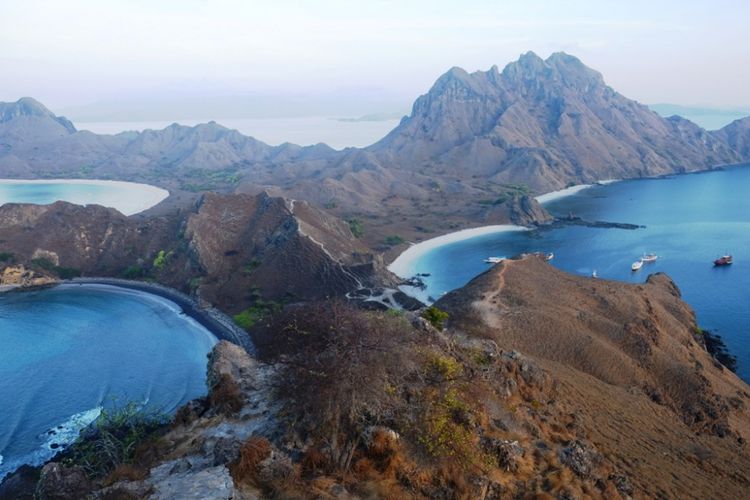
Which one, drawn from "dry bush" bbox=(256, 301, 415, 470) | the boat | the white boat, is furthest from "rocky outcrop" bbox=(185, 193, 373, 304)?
the boat

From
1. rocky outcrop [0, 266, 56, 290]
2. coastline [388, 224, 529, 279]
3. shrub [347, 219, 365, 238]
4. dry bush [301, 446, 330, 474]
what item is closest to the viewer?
dry bush [301, 446, 330, 474]

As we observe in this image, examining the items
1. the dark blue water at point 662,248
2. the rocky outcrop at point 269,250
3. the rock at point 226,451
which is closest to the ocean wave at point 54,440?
the rocky outcrop at point 269,250

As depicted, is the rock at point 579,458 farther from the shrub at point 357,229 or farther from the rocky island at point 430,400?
the shrub at point 357,229

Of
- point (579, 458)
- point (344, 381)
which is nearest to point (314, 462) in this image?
point (344, 381)

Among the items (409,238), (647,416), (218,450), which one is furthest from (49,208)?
(647,416)

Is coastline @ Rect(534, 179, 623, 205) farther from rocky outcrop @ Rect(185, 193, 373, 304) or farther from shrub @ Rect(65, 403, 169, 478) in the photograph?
shrub @ Rect(65, 403, 169, 478)

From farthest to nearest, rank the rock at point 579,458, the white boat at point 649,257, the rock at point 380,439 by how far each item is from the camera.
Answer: the white boat at point 649,257 → the rock at point 579,458 → the rock at point 380,439

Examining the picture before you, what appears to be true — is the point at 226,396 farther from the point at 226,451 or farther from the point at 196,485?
the point at 196,485
